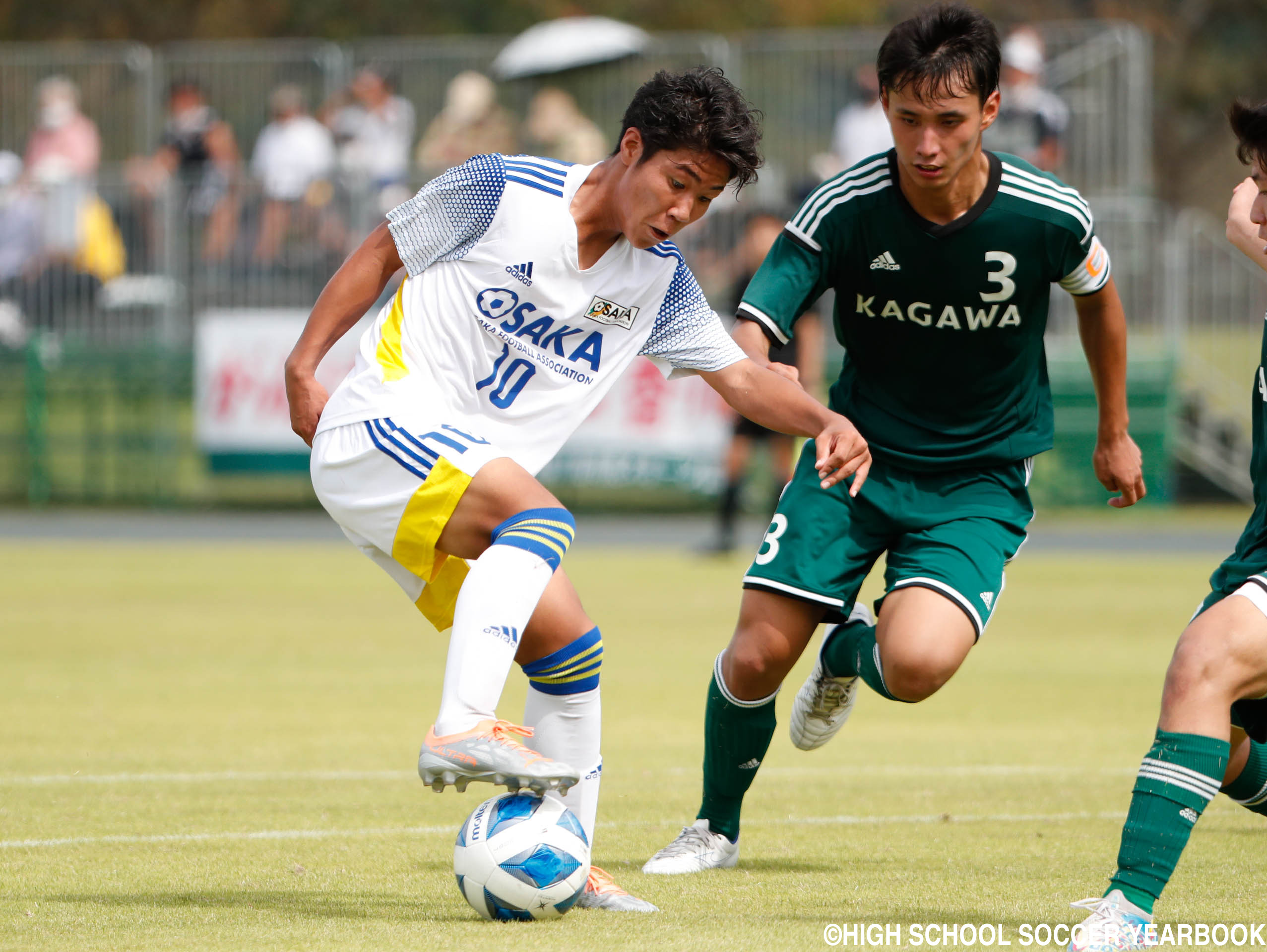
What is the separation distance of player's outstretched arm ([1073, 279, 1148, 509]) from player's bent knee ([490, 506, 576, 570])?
1.83 meters

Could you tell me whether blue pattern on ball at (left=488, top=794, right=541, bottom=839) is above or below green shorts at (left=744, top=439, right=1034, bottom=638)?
below

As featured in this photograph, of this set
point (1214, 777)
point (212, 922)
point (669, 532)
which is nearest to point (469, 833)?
point (212, 922)

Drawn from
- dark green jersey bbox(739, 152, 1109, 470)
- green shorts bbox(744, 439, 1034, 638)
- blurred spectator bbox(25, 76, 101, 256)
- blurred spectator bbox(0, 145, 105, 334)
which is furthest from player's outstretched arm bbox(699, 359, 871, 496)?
blurred spectator bbox(25, 76, 101, 256)

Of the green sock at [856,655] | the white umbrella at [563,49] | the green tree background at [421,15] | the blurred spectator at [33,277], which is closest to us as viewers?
the green sock at [856,655]

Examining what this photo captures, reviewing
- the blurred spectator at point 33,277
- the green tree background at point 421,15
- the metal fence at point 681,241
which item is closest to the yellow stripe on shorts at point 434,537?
the metal fence at point 681,241

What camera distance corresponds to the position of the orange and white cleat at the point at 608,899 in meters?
4.52

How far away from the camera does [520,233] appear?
4660mm

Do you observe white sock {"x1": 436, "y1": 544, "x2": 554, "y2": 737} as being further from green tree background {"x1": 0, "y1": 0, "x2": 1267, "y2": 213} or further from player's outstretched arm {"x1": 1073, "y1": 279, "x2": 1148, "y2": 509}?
green tree background {"x1": 0, "y1": 0, "x2": 1267, "y2": 213}

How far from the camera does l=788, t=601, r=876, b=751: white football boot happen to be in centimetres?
543

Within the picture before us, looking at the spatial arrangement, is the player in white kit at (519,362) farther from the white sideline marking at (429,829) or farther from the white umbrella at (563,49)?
the white umbrella at (563,49)

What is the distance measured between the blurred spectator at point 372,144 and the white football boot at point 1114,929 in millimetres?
16408

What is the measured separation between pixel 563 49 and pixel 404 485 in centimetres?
1724

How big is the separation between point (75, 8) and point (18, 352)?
16.1 meters

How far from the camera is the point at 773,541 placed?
5324mm
